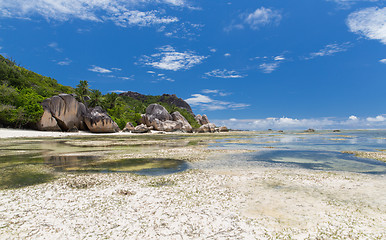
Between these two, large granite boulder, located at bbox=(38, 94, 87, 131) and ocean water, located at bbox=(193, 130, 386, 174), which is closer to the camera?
ocean water, located at bbox=(193, 130, 386, 174)

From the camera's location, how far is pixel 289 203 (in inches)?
309

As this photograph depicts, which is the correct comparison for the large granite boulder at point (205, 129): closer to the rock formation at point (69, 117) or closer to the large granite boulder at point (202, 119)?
the large granite boulder at point (202, 119)

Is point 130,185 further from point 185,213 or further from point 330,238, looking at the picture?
point 330,238

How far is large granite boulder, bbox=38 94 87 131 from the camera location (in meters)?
54.6

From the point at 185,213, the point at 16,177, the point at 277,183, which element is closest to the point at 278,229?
the point at 185,213

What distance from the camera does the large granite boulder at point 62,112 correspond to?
54.6 m

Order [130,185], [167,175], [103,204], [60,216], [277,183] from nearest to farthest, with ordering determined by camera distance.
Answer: [60,216], [103,204], [130,185], [277,183], [167,175]

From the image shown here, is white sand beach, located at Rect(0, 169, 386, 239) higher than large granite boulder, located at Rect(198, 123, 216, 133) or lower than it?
lower

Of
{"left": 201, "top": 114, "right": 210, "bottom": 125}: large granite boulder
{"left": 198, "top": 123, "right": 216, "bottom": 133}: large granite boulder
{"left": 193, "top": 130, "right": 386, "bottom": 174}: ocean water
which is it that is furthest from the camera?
{"left": 201, "top": 114, "right": 210, "bottom": 125}: large granite boulder

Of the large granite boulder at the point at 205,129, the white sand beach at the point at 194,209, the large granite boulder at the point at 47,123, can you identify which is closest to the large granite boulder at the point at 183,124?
the large granite boulder at the point at 205,129

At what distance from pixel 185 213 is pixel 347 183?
960 centimetres

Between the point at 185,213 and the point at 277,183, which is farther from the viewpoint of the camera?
the point at 277,183

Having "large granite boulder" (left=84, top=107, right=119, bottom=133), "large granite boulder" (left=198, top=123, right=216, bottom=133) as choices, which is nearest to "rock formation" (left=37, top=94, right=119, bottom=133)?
"large granite boulder" (left=84, top=107, right=119, bottom=133)

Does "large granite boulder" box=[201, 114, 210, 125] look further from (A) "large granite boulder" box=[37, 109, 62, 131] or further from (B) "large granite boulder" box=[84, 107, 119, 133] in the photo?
(A) "large granite boulder" box=[37, 109, 62, 131]
